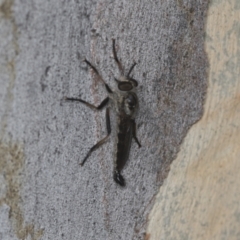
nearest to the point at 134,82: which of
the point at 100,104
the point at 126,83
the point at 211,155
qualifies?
the point at 126,83

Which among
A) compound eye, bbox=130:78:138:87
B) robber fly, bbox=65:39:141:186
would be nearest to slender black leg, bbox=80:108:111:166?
robber fly, bbox=65:39:141:186

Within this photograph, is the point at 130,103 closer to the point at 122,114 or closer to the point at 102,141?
the point at 122,114

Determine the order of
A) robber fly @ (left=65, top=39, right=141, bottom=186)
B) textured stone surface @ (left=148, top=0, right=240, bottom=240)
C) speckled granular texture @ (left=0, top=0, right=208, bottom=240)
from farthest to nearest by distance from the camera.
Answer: textured stone surface @ (left=148, top=0, right=240, bottom=240) → robber fly @ (left=65, top=39, right=141, bottom=186) → speckled granular texture @ (left=0, top=0, right=208, bottom=240)

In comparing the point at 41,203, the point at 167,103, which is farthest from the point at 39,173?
the point at 167,103

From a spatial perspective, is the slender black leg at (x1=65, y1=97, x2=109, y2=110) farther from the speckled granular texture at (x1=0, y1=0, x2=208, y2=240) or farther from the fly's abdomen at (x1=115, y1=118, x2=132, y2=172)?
the fly's abdomen at (x1=115, y1=118, x2=132, y2=172)

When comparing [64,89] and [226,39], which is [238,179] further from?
[64,89]
